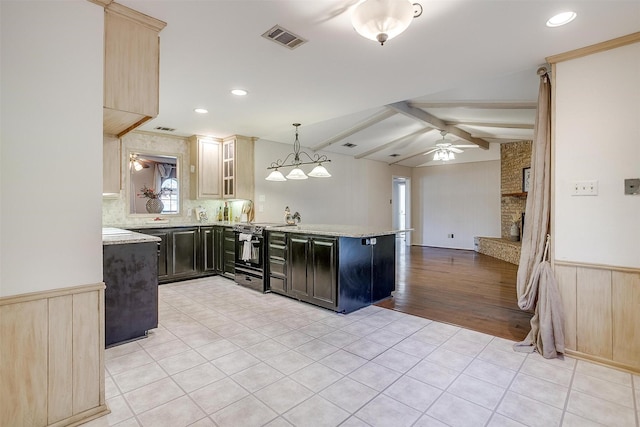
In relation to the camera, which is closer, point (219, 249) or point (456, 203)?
point (219, 249)

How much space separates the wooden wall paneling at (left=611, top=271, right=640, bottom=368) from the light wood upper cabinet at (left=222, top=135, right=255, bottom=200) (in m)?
4.90

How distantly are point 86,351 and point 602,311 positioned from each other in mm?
3564

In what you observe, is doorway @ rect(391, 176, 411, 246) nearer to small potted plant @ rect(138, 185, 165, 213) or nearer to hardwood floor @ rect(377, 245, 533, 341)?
hardwood floor @ rect(377, 245, 533, 341)

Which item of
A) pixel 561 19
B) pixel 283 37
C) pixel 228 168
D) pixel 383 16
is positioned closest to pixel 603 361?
pixel 561 19

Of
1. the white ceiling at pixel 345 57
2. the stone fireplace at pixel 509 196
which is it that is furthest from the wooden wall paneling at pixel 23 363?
the stone fireplace at pixel 509 196

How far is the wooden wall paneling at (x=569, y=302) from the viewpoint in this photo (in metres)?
2.55

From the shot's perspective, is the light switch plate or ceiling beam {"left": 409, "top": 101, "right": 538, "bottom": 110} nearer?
the light switch plate

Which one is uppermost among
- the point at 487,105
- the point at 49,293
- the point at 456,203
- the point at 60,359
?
the point at 487,105

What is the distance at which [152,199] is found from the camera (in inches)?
209

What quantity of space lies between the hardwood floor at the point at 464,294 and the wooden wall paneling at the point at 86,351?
2882mm

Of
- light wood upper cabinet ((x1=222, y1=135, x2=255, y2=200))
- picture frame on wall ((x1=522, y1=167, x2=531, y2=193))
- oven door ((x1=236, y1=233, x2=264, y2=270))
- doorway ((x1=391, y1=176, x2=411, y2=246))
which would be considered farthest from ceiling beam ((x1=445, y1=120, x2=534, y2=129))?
oven door ((x1=236, y1=233, x2=264, y2=270))

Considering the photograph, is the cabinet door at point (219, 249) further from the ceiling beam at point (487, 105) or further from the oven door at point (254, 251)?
the ceiling beam at point (487, 105)

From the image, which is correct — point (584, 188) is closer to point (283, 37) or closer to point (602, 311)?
point (602, 311)

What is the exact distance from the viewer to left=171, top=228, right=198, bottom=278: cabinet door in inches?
196
